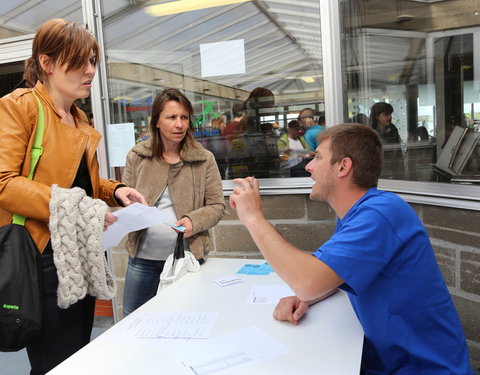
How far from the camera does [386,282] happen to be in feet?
4.00

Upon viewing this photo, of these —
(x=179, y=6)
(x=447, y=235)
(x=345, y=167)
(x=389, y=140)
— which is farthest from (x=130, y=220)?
(x=179, y=6)

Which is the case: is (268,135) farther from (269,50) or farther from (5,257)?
(5,257)

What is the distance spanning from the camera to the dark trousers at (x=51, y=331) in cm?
137

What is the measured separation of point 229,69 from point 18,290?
2.23 meters

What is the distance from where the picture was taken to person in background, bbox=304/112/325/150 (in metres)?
2.88

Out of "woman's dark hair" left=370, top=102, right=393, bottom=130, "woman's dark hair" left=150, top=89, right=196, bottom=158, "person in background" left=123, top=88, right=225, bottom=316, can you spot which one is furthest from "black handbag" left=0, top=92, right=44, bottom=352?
"woman's dark hair" left=370, top=102, right=393, bottom=130

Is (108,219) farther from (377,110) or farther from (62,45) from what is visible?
(377,110)

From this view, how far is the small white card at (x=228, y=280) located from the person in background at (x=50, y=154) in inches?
19.2

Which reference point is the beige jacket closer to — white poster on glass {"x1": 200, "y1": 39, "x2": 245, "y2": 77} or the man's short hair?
the man's short hair

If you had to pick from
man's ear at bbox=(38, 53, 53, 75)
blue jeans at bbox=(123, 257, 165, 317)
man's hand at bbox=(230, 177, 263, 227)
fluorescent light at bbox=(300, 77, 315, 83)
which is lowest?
blue jeans at bbox=(123, 257, 165, 317)

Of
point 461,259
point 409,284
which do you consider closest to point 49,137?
point 409,284

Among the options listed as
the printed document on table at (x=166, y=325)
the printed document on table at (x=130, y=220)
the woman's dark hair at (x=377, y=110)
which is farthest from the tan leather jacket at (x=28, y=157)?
the woman's dark hair at (x=377, y=110)

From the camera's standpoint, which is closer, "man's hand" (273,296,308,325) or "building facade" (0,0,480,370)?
"man's hand" (273,296,308,325)

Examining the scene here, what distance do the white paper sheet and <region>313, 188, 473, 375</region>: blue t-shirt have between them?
352 mm
